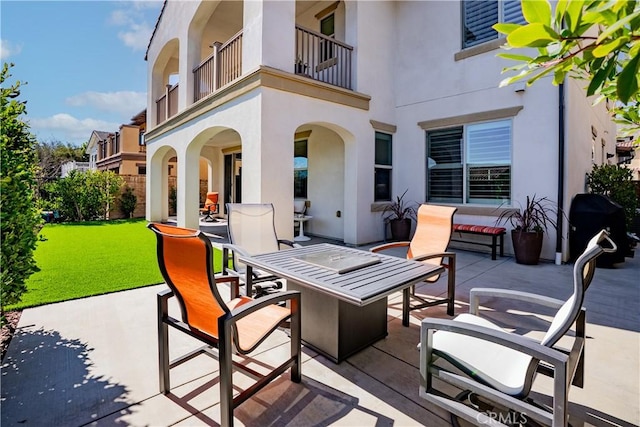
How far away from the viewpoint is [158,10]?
1285 centimetres

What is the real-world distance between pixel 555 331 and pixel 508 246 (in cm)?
657

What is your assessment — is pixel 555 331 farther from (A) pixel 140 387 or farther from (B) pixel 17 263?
(B) pixel 17 263

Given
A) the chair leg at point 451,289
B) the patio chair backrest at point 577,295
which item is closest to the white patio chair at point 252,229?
the chair leg at point 451,289

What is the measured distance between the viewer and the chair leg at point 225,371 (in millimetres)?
1935

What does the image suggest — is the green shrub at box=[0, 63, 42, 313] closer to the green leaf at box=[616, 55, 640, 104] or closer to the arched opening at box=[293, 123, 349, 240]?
the green leaf at box=[616, 55, 640, 104]

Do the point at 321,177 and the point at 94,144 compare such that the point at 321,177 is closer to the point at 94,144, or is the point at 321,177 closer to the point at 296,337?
the point at 296,337

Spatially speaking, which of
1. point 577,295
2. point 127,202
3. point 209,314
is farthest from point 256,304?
point 127,202

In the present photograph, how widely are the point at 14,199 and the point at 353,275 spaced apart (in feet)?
9.40

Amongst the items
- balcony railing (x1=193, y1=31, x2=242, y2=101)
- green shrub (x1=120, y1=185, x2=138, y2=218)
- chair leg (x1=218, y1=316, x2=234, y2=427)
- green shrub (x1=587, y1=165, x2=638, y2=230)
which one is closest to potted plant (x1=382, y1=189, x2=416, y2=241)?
green shrub (x1=587, y1=165, x2=638, y2=230)

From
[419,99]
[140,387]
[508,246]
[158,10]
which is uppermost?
[158,10]

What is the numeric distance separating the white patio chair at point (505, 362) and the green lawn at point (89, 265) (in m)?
3.56

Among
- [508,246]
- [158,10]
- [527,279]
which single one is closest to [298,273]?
[527,279]

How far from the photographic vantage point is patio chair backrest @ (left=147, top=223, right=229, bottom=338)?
1.98 metres

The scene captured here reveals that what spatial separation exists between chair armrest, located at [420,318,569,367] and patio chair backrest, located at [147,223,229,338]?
49.5 inches
